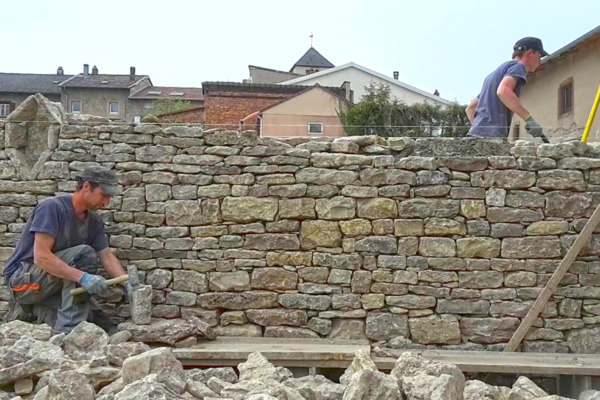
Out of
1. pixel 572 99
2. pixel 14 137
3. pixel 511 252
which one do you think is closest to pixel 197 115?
pixel 572 99

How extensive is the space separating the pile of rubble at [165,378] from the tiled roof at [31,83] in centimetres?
3387

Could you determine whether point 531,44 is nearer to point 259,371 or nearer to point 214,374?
point 259,371

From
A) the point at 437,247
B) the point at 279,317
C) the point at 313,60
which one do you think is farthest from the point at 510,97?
the point at 313,60

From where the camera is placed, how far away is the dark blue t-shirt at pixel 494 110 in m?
5.11

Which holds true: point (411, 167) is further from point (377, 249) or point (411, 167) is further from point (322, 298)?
point (322, 298)

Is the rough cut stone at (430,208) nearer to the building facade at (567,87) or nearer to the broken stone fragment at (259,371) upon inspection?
the broken stone fragment at (259,371)

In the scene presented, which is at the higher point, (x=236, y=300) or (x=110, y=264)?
(x=110, y=264)

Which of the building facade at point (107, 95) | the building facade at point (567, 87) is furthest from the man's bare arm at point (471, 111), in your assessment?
the building facade at point (107, 95)

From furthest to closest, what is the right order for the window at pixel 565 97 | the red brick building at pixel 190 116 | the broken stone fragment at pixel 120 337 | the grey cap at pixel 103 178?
the red brick building at pixel 190 116 → the window at pixel 565 97 → the grey cap at pixel 103 178 → the broken stone fragment at pixel 120 337

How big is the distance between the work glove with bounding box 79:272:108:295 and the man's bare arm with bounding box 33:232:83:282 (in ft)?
0.14

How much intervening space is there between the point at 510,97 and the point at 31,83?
122ft

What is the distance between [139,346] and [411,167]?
2566mm

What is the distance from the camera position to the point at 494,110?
5184 mm

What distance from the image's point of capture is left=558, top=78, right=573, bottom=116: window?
10969 mm
